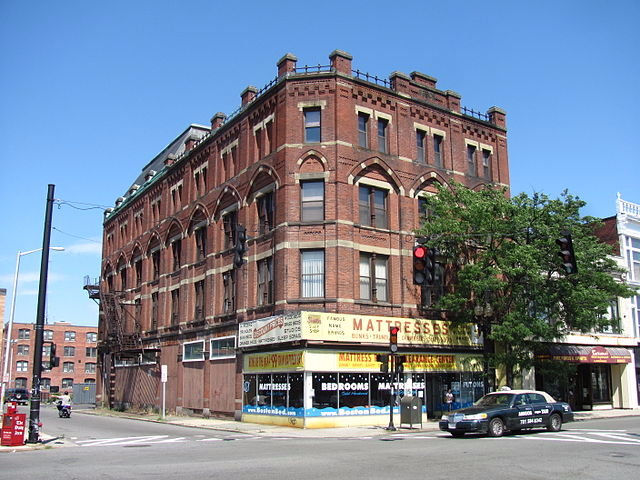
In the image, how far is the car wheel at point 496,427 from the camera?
20.8 meters

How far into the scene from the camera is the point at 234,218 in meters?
35.5

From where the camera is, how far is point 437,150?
35.1 metres

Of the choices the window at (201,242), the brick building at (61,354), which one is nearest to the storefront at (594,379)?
the window at (201,242)

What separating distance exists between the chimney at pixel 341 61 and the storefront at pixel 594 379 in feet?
63.0

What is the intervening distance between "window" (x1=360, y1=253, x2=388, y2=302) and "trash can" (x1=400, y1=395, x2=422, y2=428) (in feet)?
19.1

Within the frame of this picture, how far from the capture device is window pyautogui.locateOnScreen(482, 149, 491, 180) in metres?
37.3

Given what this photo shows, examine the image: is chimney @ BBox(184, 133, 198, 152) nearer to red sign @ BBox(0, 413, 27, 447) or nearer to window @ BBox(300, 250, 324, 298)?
window @ BBox(300, 250, 324, 298)

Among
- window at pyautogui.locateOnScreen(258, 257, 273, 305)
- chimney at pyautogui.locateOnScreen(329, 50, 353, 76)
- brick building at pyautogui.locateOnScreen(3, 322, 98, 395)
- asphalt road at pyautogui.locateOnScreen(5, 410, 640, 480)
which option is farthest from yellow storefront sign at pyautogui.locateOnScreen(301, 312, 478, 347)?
brick building at pyautogui.locateOnScreen(3, 322, 98, 395)

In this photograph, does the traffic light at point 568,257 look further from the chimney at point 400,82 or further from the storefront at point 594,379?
the storefront at point 594,379

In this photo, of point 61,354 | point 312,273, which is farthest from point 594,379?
point 61,354

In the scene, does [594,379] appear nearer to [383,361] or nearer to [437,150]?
[437,150]

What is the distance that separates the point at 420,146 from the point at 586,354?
52.2ft

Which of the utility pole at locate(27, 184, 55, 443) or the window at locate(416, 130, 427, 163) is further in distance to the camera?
the window at locate(416, 130, 427, 163)

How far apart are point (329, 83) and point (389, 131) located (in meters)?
4.07
